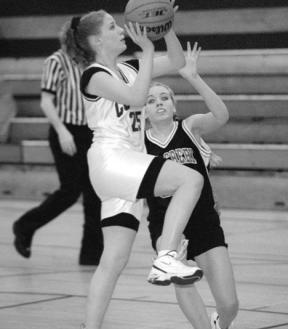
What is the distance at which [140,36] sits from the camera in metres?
4.86

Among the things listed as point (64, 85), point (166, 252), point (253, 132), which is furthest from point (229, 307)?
point (253, 132)

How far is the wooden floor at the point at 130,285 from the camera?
5.50m

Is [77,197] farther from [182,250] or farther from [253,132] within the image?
[253,132]

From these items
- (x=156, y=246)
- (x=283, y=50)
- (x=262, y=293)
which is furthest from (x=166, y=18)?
(x=283, y=50)

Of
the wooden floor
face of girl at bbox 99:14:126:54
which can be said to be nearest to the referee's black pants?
the wooden floor

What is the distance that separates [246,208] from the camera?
37.9 ft

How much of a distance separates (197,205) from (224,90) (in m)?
7.70

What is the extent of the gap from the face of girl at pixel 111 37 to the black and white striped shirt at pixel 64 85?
2.43 meters

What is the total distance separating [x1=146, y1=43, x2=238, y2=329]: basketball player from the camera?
4.86m

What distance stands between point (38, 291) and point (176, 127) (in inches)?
71.1

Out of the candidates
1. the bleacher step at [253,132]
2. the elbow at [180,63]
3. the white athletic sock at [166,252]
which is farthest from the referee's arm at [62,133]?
the bleacher step at [253,132]

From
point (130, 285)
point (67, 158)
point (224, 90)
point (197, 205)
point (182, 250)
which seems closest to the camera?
point (182, 250)

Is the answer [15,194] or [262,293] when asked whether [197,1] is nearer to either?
[15,194]

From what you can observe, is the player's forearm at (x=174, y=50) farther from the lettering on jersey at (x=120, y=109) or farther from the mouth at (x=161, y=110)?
A: the lettering on jersey at (x=120, y=109)
